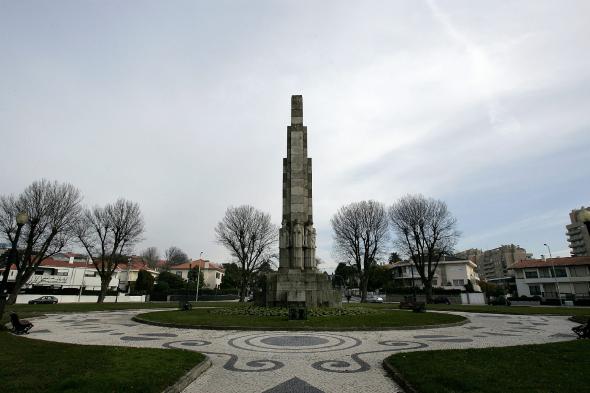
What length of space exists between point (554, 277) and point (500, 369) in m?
71.1

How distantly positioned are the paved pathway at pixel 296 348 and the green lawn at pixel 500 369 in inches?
32.5

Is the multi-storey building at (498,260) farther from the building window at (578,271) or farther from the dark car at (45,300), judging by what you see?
the dark car at (45,300)

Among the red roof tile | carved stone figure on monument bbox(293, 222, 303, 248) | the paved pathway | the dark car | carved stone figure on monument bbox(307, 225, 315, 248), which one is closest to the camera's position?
the paved pathway

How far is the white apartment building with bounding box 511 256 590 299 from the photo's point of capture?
60.2 m

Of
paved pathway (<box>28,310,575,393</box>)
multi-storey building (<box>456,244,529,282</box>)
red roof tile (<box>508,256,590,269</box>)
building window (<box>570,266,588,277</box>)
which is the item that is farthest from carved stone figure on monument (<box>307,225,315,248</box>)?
multi-storey building (<box>456,244,529,282</box>)

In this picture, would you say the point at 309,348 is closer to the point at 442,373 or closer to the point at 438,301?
the point at 442,373

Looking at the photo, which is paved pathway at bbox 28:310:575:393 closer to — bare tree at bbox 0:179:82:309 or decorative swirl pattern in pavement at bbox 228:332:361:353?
decorative swirl pattern in pavement at bbox 228:332:361:353

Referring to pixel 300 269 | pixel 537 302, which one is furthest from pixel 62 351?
pixel 537 302

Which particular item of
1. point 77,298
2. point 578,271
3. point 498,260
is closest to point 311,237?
point 77,298

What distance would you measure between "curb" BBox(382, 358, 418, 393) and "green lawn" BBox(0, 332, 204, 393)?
4.68 meters

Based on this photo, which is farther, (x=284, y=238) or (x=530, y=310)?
(x=530, y=310)

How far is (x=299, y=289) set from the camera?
72.2ft

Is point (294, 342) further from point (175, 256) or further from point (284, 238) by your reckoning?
point (175, 256)

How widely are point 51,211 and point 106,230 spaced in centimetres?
768
